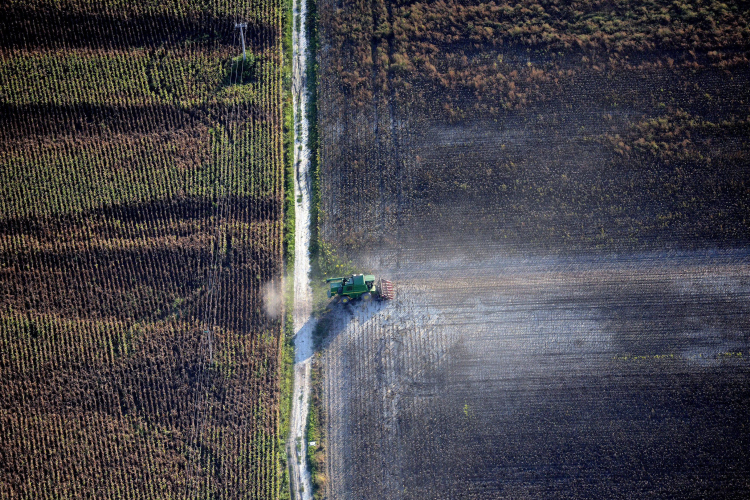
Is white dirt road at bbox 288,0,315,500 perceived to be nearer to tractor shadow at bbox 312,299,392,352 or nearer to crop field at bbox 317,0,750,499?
tractor shadow at bbox 312,299,392,352

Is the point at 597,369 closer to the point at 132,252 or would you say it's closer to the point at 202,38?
the point at 132,252

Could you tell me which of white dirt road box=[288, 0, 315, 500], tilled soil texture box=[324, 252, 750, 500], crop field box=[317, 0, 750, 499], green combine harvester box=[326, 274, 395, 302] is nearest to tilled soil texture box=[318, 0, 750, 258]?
crop field box=[317, 0, 750, 499]

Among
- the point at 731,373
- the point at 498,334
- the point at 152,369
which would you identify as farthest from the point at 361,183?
the point at 731,373

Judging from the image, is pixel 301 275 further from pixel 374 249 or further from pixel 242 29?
pixel 242 29

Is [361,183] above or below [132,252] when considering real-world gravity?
above

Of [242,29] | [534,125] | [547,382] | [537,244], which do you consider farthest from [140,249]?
[534,125]

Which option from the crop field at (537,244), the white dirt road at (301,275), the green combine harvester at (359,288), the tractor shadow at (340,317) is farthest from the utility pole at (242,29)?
the tractor shadow at (340,317)
